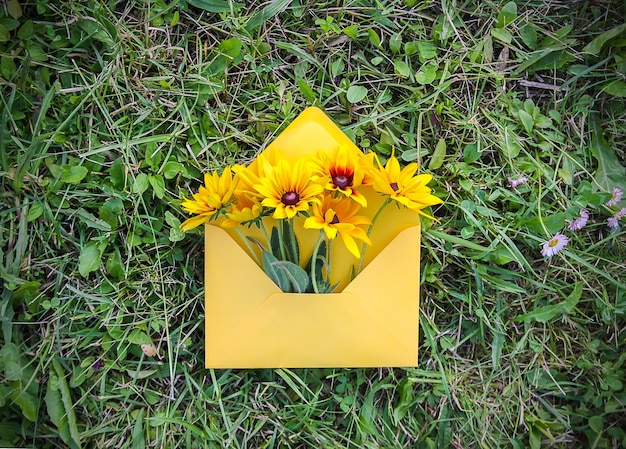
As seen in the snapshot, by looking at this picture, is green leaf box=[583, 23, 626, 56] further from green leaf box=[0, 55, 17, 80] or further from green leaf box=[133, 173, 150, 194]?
green leaf box=[0, 55, 17, 80]

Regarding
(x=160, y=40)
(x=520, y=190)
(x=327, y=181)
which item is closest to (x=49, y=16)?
(x=160, y=40)

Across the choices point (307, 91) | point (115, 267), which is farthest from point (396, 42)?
point (115, 267)

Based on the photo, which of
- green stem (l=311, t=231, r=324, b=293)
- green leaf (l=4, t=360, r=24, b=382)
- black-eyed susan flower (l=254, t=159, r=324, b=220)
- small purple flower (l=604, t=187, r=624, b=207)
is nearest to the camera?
black-eyed susan flower (l=254, t=159, r=324, b=220)

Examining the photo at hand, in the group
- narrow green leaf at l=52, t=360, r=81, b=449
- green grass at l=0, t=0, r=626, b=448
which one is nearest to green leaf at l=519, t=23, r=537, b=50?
green grass at l=0, t=0, r=626, b=448

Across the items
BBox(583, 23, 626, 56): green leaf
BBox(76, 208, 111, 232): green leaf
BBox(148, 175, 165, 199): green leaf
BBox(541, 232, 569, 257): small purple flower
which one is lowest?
BBox(541, 232, 569, 257): small purple flower

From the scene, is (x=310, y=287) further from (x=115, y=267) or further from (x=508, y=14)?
(x=508, y=14)

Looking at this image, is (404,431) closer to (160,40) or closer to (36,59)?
(160,40)
